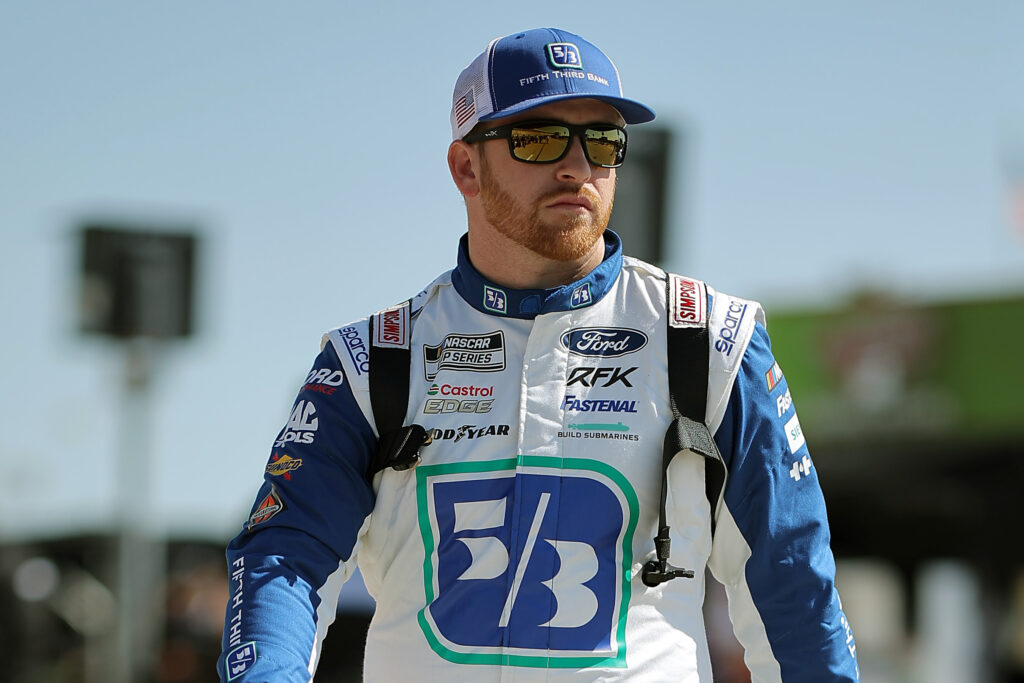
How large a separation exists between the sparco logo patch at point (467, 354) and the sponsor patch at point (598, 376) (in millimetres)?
163

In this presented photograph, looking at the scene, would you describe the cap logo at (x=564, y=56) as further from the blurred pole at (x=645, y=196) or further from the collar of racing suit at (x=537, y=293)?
the blurred pole at (x=645, y=196)

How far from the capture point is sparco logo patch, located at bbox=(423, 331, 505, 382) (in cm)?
336

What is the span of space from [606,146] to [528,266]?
0.32 m

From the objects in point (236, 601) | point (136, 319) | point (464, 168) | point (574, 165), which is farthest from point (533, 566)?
point (136, 319)

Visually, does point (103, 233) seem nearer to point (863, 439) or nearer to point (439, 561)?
point (863, 439)

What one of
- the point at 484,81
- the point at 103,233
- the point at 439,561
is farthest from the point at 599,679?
the point at 103,233

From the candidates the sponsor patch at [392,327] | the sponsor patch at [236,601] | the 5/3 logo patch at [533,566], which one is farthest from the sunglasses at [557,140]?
the sponsor patch at [236,601]

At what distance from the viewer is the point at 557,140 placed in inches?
132

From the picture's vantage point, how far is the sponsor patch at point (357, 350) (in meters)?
3.37

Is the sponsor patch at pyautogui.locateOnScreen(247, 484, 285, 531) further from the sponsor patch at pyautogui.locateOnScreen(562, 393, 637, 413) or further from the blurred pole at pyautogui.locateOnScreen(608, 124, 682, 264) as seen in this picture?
the blurred pole at pyautogui.locateOnScreen(608, 124, 682, 264)

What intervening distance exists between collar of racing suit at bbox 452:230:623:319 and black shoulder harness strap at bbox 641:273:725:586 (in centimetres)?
15

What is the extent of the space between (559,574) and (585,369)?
0.46 m

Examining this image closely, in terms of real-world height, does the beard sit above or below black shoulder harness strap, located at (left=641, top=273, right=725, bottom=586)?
above

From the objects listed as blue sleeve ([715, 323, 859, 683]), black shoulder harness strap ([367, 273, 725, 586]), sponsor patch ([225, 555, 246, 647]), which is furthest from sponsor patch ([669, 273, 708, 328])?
sponsor patch ([225, 555, 246, 647])
